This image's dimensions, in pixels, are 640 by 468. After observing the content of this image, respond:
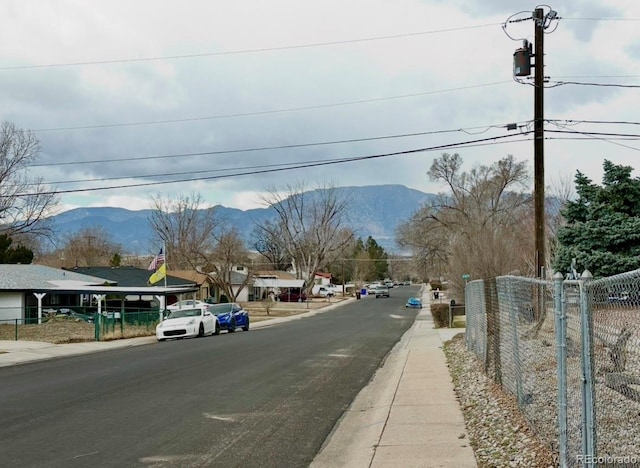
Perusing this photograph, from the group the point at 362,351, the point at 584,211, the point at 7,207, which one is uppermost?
the point at 7,207

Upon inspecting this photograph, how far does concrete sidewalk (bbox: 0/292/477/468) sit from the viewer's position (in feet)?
25.2

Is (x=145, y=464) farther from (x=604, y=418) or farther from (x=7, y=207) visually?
(x=7, y=207)

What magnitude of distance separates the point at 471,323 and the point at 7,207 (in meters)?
50.1

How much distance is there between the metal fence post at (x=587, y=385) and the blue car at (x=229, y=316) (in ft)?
100

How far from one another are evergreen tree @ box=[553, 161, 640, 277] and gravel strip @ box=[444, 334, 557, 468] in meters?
6.62

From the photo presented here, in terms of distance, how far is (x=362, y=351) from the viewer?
22297 mm

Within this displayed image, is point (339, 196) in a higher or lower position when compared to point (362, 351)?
higher

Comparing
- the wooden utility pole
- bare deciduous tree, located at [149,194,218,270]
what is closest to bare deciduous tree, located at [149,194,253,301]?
bare deciduous tree, located at [149,194,218,270]

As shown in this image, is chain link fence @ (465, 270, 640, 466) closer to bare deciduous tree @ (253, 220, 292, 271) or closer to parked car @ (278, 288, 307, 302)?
parked car @ (278, 288, 307, 302)

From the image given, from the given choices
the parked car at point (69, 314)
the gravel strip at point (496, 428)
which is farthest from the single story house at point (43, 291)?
the gravel strip at point (496, 428)

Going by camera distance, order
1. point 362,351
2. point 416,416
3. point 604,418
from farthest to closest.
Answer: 1. point 362,351
2. point 416,416
3. point 604,418

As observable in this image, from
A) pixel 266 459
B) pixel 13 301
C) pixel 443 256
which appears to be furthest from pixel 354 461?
pixel 443 256

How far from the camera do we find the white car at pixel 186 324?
29.5 m

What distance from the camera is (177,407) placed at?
36.6 feet
